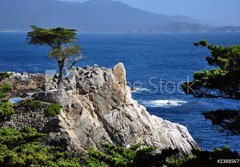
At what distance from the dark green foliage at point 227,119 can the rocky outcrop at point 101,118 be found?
1598 cm

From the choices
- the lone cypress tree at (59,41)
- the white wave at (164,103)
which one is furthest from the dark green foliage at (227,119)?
the white wave at (164,103)

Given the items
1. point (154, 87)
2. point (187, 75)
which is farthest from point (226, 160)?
point (187, 75)

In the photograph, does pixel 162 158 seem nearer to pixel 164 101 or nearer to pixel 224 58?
pixel 224 58

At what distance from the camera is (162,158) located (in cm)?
1434

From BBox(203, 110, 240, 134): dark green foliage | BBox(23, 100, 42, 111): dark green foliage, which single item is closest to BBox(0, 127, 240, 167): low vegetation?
BBox(203, 110, 240, 134): dark green foliage

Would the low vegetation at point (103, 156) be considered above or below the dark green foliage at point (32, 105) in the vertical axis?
above

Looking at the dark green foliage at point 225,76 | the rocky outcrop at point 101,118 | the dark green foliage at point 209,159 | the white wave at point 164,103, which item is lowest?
the white wave at point 164,103

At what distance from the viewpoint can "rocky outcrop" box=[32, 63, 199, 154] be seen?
29469mm

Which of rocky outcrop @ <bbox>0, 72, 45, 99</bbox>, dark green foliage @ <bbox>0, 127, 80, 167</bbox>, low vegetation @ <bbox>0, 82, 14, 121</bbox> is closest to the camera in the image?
dark green foliage @ <bbox>0, 127, 80, 167</bbox>

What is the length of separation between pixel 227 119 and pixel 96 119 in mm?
18021

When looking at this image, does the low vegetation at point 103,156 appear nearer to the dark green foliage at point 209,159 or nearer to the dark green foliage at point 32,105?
the dark green foliage at point 209,159

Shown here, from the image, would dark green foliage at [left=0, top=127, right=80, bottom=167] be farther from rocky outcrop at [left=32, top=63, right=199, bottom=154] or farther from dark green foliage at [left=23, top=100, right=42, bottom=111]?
dark green foliage at [left=23, top=100, right=42, bottom=111]

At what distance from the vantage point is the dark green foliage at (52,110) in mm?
29255

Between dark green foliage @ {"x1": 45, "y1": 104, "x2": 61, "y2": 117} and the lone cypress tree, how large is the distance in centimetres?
538
